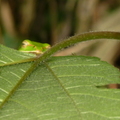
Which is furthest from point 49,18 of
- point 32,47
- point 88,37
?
point 88,37

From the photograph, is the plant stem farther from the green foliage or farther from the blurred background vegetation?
the blurred background vegetation

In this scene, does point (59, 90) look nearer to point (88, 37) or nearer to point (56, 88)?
point (56, 88)

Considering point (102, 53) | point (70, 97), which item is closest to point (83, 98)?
point (70, 97)

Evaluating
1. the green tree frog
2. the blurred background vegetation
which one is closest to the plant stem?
the green tree frog

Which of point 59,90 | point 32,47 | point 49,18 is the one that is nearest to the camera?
→ point 59,90

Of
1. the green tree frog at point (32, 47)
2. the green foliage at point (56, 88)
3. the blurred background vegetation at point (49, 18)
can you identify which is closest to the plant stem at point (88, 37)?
the green foliage at point (56, 88)

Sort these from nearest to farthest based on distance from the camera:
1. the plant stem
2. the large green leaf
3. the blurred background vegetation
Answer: the large green leaf → the plant stem → the blurred background vegetation

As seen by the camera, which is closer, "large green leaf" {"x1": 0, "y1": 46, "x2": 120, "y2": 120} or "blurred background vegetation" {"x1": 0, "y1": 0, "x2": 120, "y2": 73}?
"large green leaf" {"x1": 0, "y1": 46, "x2": 120, "y2": 120}
